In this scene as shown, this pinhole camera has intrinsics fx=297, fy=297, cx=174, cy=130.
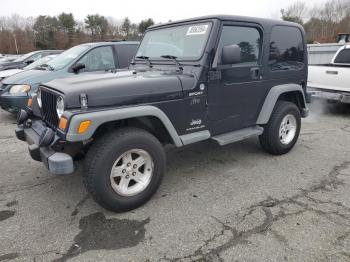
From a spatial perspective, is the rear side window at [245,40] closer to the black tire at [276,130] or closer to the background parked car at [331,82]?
the black tire at [276,130]

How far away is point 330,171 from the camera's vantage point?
4031 millimetres

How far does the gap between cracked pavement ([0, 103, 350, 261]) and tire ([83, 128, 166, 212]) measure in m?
0.18

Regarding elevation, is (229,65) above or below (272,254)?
above

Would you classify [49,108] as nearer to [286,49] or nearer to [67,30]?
[286,49]

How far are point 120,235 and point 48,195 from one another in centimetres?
124

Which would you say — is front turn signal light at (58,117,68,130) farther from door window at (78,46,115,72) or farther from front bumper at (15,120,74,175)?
door window at (78,46,115,72)

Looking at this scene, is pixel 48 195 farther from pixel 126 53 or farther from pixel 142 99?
pixel 126 53

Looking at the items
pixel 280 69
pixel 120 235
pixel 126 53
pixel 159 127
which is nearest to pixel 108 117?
pixel 159 127

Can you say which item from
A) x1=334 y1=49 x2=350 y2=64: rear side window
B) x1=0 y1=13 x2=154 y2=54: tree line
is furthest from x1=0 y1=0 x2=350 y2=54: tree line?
x1=334 y1=49 x2=350 y2=64: rear side window

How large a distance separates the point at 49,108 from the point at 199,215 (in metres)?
1.92

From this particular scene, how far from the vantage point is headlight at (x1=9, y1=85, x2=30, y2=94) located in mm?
6113

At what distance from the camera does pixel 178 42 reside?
3811 mm

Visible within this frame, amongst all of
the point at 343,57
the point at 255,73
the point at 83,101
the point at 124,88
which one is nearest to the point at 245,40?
the point at 255,73

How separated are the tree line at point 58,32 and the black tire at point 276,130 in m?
43.7
